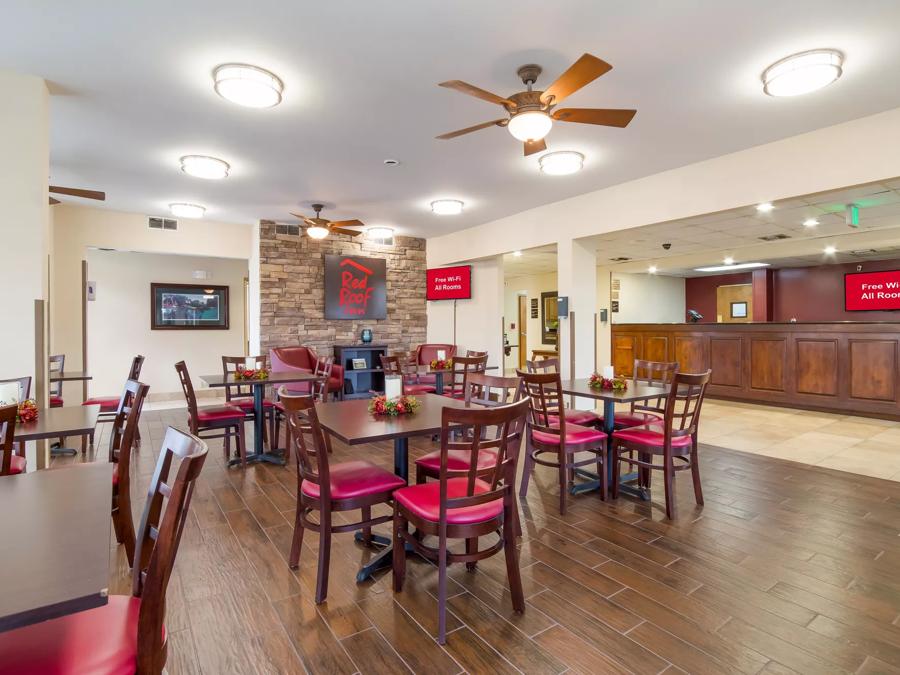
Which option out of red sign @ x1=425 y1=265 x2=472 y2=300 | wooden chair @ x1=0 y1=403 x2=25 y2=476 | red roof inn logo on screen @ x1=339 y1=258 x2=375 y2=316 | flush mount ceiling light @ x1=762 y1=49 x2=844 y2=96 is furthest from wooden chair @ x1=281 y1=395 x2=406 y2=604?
red sign @ x1=425 y1=265 x2=472 y2=300

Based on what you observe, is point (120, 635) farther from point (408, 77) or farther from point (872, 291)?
point (872, 291)

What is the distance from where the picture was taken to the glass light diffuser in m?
2.99

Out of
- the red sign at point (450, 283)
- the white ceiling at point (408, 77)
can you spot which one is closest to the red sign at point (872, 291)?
the white ceiling at point (408, 77)

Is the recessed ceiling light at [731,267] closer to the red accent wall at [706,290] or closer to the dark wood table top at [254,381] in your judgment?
the red accent wall at [706,290]

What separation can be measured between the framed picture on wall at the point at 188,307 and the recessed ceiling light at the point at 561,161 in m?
6.83

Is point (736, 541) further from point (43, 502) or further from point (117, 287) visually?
point (117, 287)

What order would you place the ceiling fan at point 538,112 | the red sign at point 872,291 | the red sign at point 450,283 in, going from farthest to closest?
the red sign at point 872,291
the red sign at point 450,283
the ceiling fan at point 538,112

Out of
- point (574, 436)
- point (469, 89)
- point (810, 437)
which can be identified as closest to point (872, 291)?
point (810, 437)

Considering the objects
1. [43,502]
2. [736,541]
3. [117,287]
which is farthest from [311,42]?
[117,287]

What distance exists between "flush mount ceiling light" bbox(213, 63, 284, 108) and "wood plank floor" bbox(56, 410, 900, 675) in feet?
9.16

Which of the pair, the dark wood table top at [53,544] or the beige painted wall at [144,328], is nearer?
the dark wood table top at [53,544]

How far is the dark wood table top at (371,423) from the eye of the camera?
213 cm

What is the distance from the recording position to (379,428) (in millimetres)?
2287

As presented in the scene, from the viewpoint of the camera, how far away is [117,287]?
8008 millimetres
